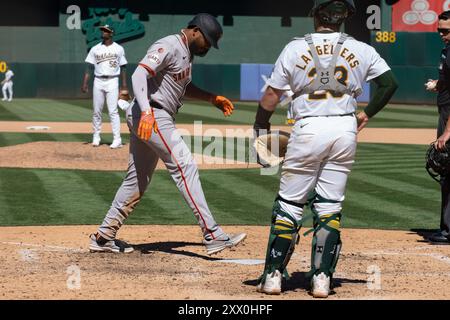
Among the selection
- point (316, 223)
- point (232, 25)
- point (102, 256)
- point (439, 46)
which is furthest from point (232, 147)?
point (232, 25)

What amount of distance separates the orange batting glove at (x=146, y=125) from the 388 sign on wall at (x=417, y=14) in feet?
107

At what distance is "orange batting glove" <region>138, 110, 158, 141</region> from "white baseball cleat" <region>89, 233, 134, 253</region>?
114 centimetres

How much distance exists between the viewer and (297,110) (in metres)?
6.47

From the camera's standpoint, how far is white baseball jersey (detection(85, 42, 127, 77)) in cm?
1750

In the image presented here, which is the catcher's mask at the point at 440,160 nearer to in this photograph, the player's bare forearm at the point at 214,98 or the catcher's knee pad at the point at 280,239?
the player's bare forearm at the point at 214,98

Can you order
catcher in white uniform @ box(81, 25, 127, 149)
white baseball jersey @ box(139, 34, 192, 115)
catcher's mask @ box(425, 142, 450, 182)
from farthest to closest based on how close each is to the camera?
catcher in white uniform @ box(81, 25, 127, 149), catcher's mask @ box(425, 142, 450, 182), white baseball jersey @ box(139, 34, 192, 115)

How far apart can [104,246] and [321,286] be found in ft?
7.97

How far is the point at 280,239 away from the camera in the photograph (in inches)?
256

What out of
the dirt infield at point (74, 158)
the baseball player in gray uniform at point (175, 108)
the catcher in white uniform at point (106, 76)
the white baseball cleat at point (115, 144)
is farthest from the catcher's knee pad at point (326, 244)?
the catcher in white uniform at point (106, 76)

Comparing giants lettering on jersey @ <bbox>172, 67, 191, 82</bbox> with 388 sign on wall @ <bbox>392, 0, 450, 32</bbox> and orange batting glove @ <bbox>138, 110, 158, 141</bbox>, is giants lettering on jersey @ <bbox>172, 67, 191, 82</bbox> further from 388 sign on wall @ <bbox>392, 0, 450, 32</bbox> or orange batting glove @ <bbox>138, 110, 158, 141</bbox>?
388 sign on wall @ <bbox>392, 0, 450, 32</bbox>

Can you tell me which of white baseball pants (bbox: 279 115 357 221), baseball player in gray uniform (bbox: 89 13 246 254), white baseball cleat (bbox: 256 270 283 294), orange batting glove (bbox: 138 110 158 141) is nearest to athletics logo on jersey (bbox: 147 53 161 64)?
baseball player in gray uniform (bbox: 89 13 246 254)

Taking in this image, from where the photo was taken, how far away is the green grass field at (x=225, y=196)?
1040cm

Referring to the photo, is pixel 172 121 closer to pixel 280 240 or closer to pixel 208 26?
pixel 208 26

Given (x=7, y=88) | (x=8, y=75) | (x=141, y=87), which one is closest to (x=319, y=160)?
(x=141, y=87)
